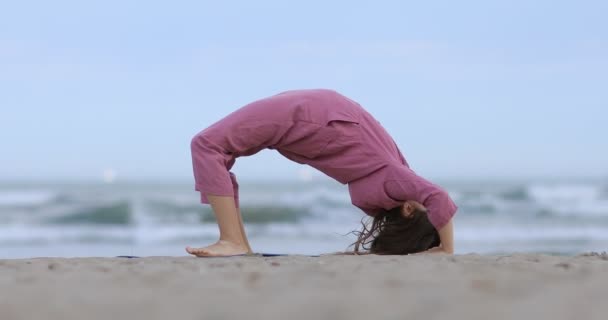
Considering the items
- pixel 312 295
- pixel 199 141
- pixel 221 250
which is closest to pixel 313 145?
pixel 199 141

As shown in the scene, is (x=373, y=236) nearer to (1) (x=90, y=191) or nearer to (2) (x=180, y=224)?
(2) (x=180, y=224)

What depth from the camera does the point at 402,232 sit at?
145 inches

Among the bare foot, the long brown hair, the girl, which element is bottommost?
the bare foot

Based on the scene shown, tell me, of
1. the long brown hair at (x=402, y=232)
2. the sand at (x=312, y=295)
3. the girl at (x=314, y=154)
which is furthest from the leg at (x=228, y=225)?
the sand at (x=312, y=295)

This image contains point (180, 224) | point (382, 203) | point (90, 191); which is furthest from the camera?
point (90, 191)

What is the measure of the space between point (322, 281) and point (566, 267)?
2.87 ft

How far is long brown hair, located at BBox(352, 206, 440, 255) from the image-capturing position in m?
3.64

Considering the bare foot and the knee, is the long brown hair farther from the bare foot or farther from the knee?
the knee

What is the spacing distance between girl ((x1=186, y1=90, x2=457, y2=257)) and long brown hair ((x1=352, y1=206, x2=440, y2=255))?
34 mm

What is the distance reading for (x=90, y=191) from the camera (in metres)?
17.0

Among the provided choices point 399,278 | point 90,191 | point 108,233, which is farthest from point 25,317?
point 90,191

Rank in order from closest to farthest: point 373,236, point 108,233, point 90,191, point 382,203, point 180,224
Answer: point 382,203
point 373,236
point 108,233
point 180,224
point 90,191

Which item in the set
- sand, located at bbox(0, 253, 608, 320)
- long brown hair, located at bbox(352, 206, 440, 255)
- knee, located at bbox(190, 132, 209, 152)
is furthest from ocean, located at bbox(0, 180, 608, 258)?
sand, located at bbox(0, 253, 608, 320)

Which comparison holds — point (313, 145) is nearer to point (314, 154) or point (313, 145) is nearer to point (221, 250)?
point (314, 154)
